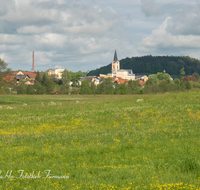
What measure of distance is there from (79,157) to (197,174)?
197 inches

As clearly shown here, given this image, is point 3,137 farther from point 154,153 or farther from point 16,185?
point 154,153

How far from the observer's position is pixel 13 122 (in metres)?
22.7

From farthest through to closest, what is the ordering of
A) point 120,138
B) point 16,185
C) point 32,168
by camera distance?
1. point 120,138
2. point 32,168
3. point 16,185

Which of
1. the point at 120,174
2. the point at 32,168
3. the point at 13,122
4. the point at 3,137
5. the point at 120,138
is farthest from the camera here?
the point at 13,122

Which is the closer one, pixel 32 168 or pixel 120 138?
pixel 32 168

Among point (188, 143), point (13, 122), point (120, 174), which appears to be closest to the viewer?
point (120, 174)

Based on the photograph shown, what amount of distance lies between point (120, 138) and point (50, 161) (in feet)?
17.6

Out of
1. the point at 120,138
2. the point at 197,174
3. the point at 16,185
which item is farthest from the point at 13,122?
the point at 197,174

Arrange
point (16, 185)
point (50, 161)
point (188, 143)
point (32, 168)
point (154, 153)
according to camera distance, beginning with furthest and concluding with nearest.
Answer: point (188, 143) < point (154, 153) < point (50, 161) < point (32, 168) < point (16, 185)

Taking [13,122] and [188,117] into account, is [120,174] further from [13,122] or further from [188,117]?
[13,122]

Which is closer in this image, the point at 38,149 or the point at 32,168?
the point at 32,168

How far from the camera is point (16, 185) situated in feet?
25.3

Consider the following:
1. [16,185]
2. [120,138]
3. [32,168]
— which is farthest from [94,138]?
[16,185]

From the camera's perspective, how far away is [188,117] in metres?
20.7
